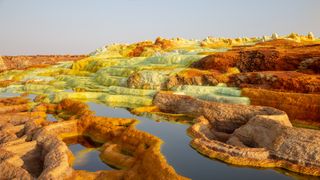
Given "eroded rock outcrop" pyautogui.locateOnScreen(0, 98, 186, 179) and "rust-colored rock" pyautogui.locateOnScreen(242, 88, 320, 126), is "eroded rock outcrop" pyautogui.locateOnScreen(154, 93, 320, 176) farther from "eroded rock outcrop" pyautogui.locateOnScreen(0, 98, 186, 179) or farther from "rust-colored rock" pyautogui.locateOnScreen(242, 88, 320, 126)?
"rust-colored rock" pyautogui.locateOnScreen(242, 88, 320, 126)

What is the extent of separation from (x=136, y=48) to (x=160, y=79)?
33.9 meters

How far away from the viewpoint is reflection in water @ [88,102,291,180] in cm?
1241

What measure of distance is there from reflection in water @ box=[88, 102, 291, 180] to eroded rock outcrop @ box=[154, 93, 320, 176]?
0.42 metres

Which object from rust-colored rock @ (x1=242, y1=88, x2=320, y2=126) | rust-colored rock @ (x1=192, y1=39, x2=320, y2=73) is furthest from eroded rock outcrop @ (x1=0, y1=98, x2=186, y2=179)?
rust-colored rock @ (x1=192, y1=39, x2=320, y2=73)

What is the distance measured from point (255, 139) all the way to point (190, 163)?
4017 millimetres

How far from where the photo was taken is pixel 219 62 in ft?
106

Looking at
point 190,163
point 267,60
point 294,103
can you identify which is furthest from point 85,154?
point 267,60

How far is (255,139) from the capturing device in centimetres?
1546

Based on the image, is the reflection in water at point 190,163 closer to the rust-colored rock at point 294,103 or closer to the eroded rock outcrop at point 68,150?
the eroded rock outcrop at point 68,150

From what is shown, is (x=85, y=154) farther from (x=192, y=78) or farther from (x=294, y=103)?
(x=192, y=78)

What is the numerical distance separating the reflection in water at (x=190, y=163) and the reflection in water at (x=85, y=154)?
118 inches

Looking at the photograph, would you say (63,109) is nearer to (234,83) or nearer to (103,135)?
(103,135)

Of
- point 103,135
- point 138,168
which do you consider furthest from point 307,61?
point 138,168

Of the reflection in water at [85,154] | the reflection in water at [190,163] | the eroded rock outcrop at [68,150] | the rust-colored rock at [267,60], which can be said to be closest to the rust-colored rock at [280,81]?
the rust-colored rock at [267,60]
